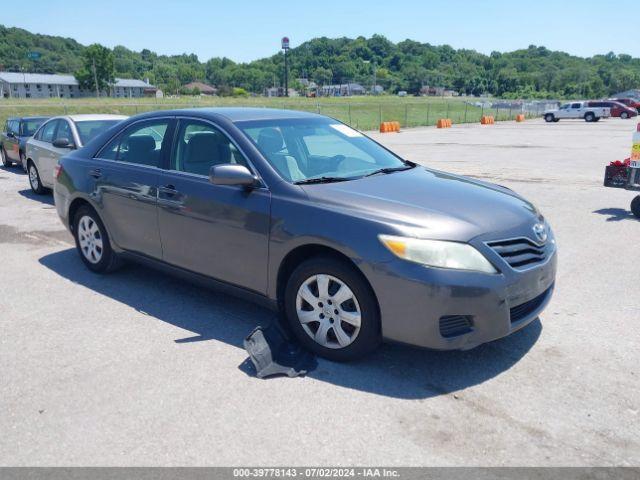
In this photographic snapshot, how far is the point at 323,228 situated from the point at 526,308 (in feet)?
4.73

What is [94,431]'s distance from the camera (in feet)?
10.3

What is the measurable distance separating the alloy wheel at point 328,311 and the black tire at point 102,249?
101 inches

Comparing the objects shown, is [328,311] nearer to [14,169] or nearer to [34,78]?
[14,169]

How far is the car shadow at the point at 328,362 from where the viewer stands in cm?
365

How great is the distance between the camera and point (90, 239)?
5855 millimetres

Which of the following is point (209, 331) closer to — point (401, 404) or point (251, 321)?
point (251, 321)

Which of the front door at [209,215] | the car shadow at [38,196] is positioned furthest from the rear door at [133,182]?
the car shadow at [38,196]

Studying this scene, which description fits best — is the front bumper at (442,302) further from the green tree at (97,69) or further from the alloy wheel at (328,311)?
the green tree at (97,69)

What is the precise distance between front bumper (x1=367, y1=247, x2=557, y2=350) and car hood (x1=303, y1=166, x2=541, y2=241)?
0.82ft

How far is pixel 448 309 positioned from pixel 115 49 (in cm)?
20093

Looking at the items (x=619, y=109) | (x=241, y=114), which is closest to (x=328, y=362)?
(x=241, y=114)

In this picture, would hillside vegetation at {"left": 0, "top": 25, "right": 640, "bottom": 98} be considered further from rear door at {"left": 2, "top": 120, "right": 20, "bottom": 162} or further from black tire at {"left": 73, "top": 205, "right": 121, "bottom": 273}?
black tire at {"left": 73, "top": 205, "right": 121, "bottom": 273}

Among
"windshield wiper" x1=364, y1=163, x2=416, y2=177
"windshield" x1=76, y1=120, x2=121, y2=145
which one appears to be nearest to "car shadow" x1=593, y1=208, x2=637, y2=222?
"windshield wiper" x1=364, y1=163, x2=416, y2=177

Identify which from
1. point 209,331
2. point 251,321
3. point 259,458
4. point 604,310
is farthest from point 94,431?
point 604,310
